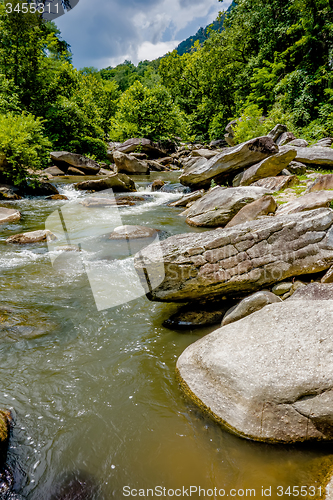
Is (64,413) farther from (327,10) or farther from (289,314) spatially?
(327,10)

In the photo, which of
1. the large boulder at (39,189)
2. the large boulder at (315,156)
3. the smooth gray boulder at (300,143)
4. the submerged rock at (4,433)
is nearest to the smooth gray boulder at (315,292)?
the submerged rock at (4,433)

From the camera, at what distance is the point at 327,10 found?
50.6 feet

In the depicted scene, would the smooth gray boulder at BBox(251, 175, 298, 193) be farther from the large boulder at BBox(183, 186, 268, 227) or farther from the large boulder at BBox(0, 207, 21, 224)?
the large boulder at BBox(0, 207, 21, 224)

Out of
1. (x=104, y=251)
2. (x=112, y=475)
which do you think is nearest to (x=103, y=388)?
(x=112, y=475)

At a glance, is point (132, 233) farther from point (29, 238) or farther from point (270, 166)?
point (270, 166)

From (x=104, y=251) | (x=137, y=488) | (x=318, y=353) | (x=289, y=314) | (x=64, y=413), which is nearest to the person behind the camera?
(x=137, y=488)

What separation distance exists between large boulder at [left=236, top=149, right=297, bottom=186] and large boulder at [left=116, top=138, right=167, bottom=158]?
1789 cm

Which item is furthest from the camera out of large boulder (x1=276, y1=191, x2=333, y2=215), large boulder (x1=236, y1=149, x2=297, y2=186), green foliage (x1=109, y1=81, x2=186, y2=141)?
green foliage (x1=109, y1=81, x2=186, y2=141)

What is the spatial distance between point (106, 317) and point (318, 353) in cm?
300

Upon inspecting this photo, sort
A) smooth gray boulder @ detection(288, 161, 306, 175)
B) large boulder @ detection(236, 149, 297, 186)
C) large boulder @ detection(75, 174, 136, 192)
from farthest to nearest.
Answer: large boulder @ detection(75, 174, 136, 192) → smooth gray boulder @ detection(288, 161, 306, 175) → large boulder @ detection(236, 149, 297, 186)

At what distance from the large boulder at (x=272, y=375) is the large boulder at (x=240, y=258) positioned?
831 mm

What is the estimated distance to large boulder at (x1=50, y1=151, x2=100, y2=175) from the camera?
58.7 feet

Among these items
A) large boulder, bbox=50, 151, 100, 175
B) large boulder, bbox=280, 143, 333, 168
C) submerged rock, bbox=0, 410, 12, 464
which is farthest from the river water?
large boulder, bbox=50, 151, 100, 175

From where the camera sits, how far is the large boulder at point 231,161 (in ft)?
30.9
